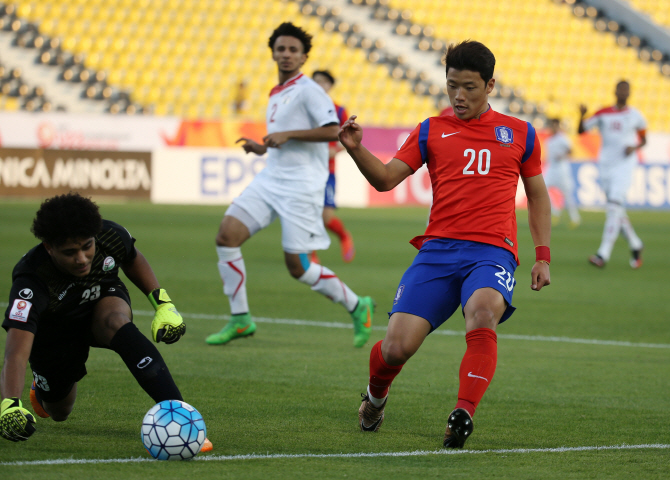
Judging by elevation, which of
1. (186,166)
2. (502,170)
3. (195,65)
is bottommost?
(186,166)

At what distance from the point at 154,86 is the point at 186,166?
4.61 metres

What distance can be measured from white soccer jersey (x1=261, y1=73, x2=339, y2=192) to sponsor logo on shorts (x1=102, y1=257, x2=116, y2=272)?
302 cm

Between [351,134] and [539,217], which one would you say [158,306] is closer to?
[351,134]

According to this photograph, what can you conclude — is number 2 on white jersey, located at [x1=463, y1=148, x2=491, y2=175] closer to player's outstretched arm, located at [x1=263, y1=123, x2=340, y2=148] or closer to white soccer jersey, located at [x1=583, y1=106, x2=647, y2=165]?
player's outstretched arm, located at [x1=263, y1=123, x2=340, y2=148]

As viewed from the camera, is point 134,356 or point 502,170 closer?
point 134,356

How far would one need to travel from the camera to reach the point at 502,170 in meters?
4.39

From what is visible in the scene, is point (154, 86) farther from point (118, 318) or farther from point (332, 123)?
point (118, 318)

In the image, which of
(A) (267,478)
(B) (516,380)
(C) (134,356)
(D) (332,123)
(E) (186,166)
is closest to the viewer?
(A) (267,478)

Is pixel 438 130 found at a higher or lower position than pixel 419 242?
higher

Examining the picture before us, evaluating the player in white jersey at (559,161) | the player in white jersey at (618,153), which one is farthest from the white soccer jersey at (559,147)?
the player in white jersey at (618,153)

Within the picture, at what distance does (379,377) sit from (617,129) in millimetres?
9658

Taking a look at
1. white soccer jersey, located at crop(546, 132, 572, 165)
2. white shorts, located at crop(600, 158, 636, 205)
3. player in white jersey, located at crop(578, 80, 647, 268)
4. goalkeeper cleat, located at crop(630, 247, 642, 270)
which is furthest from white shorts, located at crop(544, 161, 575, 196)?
goalkeeper cleat, located at crop(630, 247, 642, 270)

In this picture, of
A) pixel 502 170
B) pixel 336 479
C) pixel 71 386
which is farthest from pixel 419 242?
pixel 71 386

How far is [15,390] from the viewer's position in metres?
3.64
